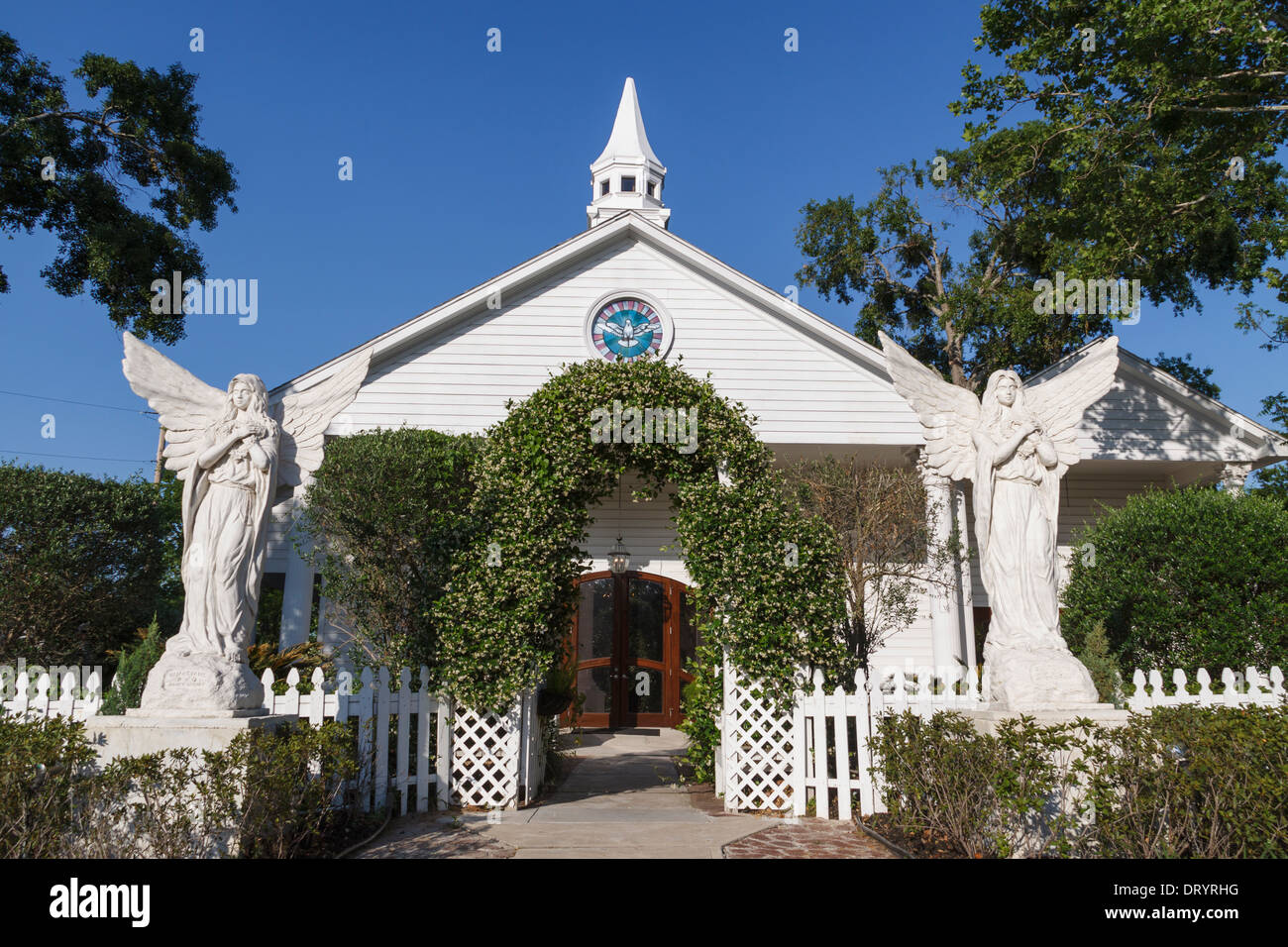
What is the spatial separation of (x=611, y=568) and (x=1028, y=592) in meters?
8.95

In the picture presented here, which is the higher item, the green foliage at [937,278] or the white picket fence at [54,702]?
the green foliage at [937,278]

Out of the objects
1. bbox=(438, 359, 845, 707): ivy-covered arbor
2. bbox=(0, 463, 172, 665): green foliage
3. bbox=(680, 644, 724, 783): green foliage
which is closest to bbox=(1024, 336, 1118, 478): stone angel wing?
bbox=(438, 359, 845, 707): ivy-covered arbor

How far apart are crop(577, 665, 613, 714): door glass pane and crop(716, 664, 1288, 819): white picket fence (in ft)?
21.5

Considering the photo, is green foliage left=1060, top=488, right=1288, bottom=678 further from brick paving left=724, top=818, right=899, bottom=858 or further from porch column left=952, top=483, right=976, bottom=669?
brick paving left=724, top=818, right=899, bottom=858

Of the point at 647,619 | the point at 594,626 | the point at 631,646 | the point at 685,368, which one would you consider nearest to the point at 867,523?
the point at 685,368

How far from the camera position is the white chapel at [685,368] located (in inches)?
523

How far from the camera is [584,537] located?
8.36 metres

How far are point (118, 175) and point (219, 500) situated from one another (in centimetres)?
923

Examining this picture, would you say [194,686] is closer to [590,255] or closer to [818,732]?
[818,732]

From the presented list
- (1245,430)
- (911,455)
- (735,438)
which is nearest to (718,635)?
(735,438)

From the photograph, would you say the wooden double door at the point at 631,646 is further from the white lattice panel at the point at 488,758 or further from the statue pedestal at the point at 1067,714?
the statue pedestal at the point at 1067,714

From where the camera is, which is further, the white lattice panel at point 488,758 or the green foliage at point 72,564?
the green foliage at point 72,564

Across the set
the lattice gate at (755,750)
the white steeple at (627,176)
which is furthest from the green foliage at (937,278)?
the lattice gate at (755,750)

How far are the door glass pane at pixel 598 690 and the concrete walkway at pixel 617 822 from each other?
391cm
